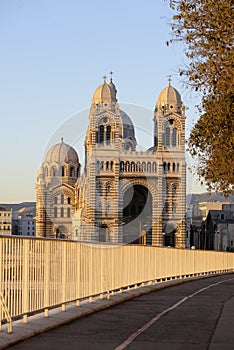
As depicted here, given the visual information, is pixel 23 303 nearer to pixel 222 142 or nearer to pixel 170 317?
pixel 170 317

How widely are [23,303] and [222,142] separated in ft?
30.3

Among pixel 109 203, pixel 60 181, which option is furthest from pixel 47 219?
pixel 109 203

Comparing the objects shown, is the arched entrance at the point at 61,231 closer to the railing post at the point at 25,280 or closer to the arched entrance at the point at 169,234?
the arched entrance at the point at 169,234

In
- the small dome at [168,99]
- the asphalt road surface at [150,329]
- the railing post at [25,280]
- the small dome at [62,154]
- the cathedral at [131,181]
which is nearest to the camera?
the asphalt road surface at [150,329]

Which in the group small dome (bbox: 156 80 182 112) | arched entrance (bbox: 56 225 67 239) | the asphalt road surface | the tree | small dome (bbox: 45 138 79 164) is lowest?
arched entrance (bbox: 56 225 67 239)

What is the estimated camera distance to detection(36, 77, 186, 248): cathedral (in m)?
115

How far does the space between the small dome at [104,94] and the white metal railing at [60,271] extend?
98.9 m

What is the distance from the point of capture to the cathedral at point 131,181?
114750 mm

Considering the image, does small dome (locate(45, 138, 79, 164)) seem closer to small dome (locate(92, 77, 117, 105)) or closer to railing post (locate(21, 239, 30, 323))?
small dome (locate(92, 77, 117, 105))

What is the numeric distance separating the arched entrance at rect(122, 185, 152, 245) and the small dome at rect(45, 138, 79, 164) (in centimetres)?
2969

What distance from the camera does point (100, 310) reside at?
15.4 meters

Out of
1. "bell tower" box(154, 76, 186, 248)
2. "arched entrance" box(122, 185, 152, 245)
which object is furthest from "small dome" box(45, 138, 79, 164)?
"arched entrance" box(122, 185, 152, 245)

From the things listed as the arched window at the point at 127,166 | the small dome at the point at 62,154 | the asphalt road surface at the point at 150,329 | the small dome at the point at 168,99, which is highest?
the small dome at the point at 168,99

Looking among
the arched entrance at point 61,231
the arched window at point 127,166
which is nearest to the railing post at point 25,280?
the arched window at point 127,166
